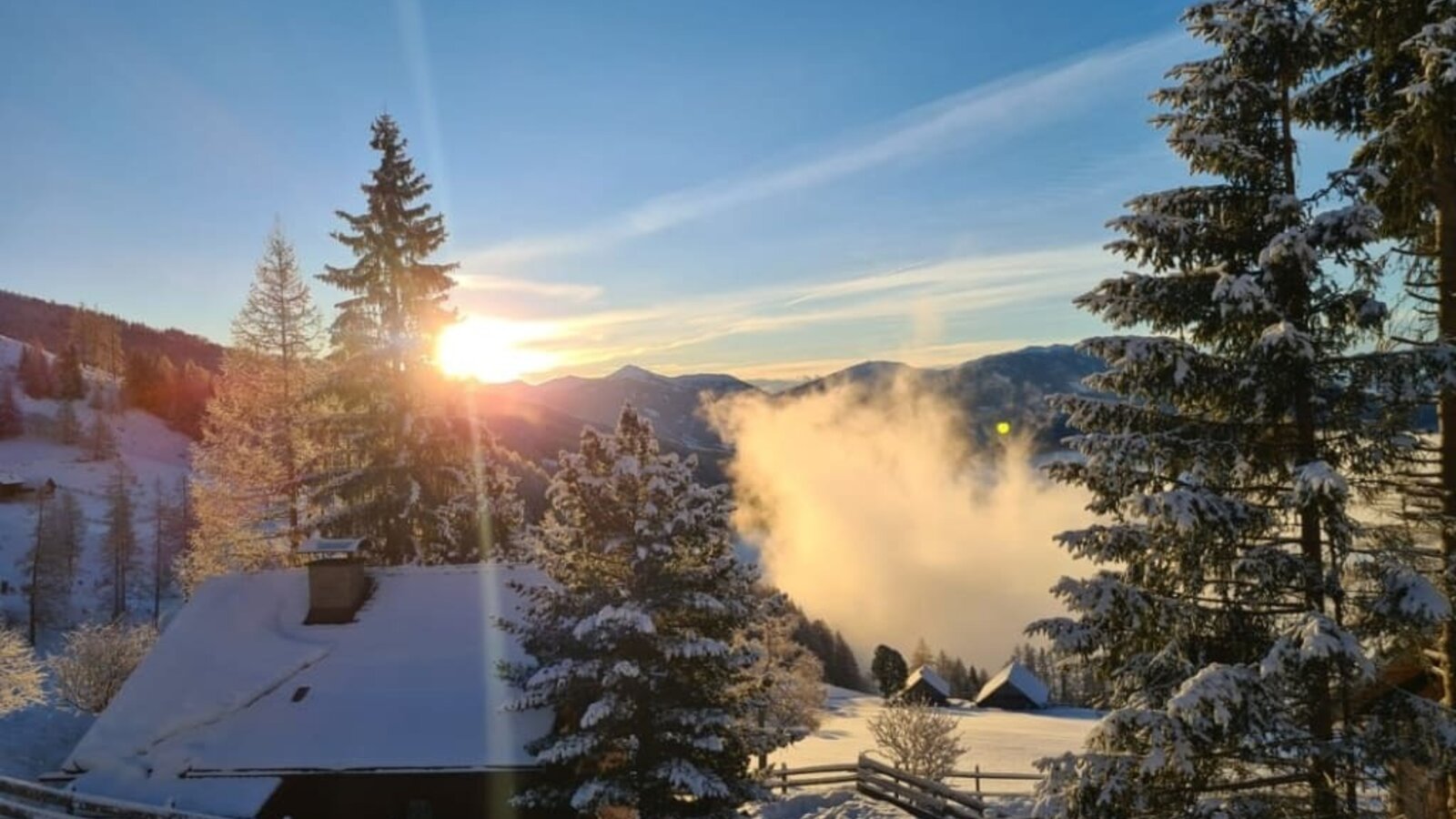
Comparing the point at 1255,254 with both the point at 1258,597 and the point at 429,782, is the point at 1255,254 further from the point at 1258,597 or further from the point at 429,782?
the point at 429,782

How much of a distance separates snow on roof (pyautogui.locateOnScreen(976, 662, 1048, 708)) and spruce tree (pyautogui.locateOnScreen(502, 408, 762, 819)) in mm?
62386

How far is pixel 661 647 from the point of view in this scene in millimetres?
14156

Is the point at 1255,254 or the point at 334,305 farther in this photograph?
the point at 334,305

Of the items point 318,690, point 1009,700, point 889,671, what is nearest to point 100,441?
point 889,671

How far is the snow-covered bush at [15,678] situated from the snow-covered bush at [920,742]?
1040 inches

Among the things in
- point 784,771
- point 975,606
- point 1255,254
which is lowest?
point 975,606

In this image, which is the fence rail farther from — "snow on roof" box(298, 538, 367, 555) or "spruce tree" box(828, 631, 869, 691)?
"spruce tree" box(828, 631, 869, 691)

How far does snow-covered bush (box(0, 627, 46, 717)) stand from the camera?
25203 mm

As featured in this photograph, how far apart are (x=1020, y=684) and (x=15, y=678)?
6467 cm

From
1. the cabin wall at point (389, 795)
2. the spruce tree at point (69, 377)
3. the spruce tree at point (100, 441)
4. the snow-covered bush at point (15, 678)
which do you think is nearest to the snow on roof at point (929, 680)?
the snow-covered bush at point (15, 678)

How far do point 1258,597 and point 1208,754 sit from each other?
1.60 meters

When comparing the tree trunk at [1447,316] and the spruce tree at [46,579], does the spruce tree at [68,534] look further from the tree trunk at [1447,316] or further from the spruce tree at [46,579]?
the tree trunk at [1447,316]

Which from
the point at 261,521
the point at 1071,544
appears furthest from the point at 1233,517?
the point at 261,521

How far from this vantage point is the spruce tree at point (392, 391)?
2480 centimetres
